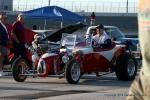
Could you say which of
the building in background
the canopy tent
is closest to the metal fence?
the building in background

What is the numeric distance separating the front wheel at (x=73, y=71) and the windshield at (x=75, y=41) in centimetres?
100

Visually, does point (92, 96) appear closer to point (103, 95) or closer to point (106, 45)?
point (103, 95)

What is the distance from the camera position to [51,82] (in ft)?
46.5

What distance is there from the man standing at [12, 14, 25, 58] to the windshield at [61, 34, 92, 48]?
153cm

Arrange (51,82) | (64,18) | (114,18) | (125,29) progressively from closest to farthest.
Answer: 1. (51,82)
2. (64,18)
3. (125,29)
4. (114,18)

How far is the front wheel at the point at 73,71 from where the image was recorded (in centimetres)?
1340

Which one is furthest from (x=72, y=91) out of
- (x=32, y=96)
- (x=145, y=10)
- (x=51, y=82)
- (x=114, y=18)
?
(x=114, y=18)

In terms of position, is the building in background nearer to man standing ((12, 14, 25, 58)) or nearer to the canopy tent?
the canopy tent

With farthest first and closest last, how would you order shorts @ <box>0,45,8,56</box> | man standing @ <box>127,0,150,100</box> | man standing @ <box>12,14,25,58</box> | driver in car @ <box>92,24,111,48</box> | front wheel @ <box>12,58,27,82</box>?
man standing @ <box>12,14,25,58</box> < shorts @ <box>0,45,8,56</box> < driver in car @ <box>92,24,111,48</box> < front wheel @ <box>12,58,27,82</box> < man standing @ <box>127,0,150,100</box>

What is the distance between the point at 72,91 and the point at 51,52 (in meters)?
2.62

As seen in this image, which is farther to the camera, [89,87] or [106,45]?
[106,45]

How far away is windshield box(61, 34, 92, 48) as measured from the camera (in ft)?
48.0

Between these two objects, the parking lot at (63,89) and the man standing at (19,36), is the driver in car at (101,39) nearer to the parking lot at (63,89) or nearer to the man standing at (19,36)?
the parking lot at (63,89)

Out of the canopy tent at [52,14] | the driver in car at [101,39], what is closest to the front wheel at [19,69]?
the driver in car at [101,39]
